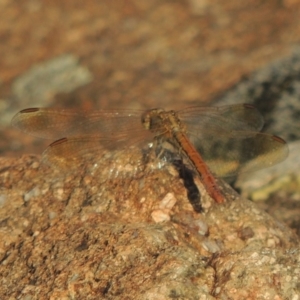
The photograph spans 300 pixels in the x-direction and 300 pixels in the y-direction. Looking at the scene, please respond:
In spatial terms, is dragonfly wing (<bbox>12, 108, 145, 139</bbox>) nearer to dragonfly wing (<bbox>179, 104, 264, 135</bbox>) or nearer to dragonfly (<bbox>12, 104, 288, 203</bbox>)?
dragonfly (<bbox>12, 104, 288, 203</bbox>)

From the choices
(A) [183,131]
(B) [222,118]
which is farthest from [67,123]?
(B) [222,118]

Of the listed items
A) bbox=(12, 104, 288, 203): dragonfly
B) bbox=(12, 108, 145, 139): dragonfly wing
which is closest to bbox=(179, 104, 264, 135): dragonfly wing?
bbox=(12, 104, 288, 203): dragonfly

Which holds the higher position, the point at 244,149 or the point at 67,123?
the point at 67,123

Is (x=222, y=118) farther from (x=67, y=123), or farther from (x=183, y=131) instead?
(x=67, y=123)

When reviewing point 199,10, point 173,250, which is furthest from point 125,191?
point 199,10

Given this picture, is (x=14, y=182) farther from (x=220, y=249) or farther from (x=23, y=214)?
(x=220, y=249)

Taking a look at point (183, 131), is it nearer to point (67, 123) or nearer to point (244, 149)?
point (244, 149)

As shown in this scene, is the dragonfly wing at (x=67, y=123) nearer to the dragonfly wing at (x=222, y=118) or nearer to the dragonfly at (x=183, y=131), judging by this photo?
the dragonfly at (x=183, y=131)

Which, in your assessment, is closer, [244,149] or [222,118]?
[244,149]

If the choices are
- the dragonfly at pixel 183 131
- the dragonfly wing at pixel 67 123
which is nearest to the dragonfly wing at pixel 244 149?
the dragonfly at pixel 183 131

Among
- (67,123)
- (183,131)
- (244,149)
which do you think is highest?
(67,123)
